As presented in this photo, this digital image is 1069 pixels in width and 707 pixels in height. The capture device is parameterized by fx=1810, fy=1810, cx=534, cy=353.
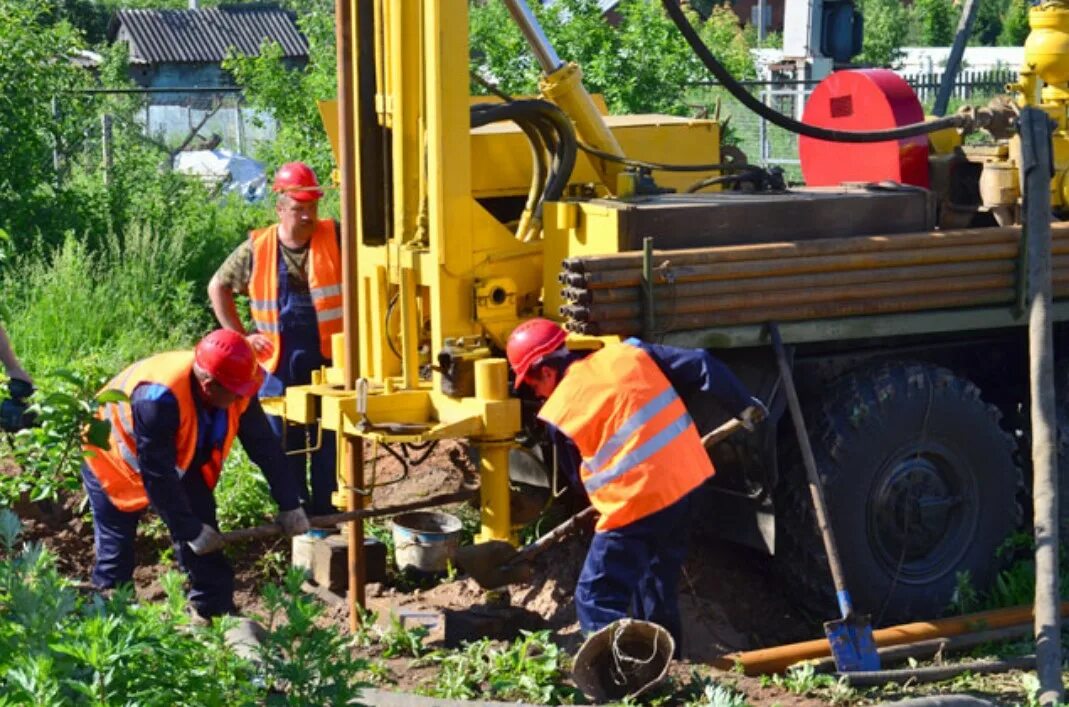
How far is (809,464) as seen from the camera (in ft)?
23.8

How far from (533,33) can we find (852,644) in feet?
9.80

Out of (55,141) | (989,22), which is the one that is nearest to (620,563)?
(55,141)

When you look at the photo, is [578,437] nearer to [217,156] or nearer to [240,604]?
[240,604]

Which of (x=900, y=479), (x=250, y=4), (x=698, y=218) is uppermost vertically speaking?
(x=250, y=4)

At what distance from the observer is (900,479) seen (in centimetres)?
779

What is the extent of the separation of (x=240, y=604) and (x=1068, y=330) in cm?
405

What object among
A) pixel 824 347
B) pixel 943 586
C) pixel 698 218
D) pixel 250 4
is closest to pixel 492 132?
pixel 698 218

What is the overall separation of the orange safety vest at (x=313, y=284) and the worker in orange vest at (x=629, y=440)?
1723 mm

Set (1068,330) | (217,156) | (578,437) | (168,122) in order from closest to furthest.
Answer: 1. (578,437)
2. (1068,330)
3. (217,156)
4. (168,122)

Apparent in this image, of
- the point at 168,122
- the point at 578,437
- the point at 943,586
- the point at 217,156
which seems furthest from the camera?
the point at 168,122

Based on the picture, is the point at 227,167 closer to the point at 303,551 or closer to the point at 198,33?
the point at 303,551

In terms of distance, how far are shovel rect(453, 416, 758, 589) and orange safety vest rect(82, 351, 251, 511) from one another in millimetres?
1073

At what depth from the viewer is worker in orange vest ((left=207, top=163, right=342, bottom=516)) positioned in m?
8.52

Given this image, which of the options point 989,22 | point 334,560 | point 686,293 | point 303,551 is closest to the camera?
point 686,293
